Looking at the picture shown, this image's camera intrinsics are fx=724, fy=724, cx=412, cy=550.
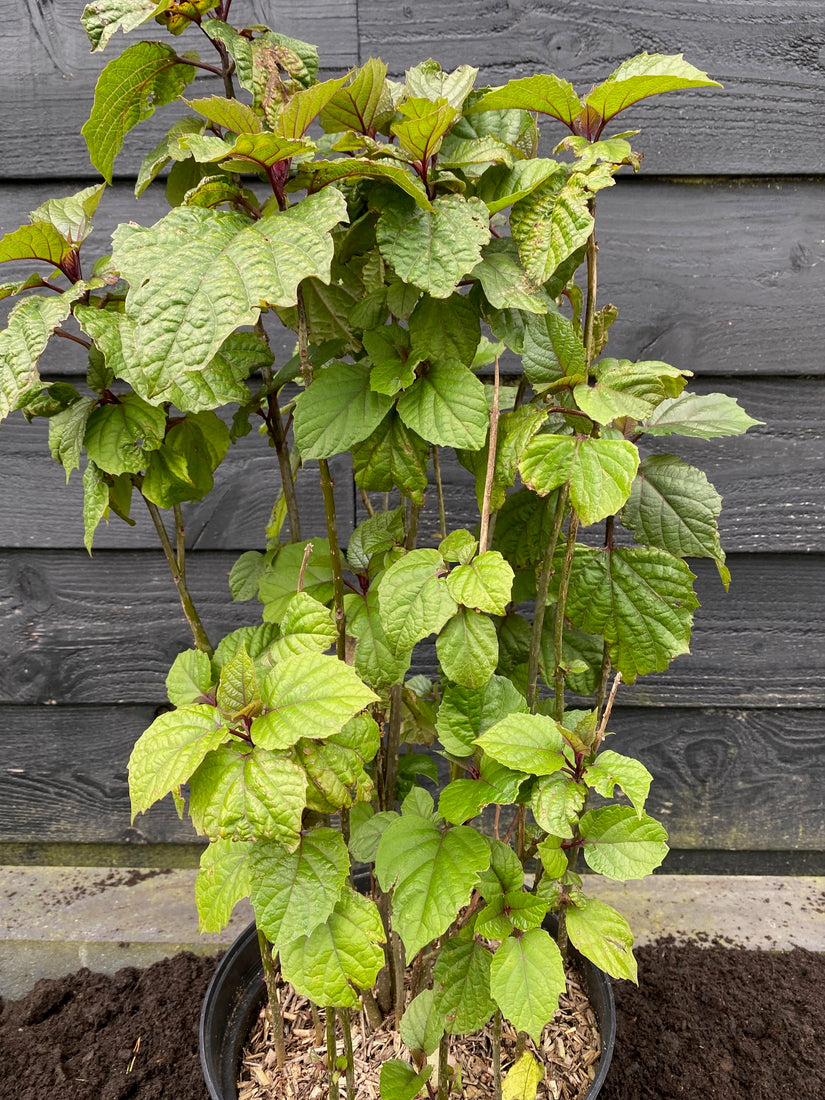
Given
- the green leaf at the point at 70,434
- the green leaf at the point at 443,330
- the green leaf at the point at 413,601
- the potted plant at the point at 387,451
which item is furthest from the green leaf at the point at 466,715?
the green leaf at the point at 70,434

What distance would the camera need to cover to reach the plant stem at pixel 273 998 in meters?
0.92

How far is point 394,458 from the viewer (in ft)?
2.51

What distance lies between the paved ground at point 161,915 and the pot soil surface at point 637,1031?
0.07m

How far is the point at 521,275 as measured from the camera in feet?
2.30

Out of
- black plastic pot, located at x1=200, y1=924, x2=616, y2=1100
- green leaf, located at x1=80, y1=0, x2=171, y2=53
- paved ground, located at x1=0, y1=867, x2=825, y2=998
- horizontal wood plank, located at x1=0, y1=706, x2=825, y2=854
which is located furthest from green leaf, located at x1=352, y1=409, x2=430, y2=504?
paved ground, located at x1=0, y1=867, x2=825, y2=998

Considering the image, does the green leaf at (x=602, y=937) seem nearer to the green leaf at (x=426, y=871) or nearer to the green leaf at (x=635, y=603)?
the green leaf at (x=426, y=871)

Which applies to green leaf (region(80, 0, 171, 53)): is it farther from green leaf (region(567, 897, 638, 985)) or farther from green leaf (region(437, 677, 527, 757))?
green leaf (region(567, 897, 638, 985))

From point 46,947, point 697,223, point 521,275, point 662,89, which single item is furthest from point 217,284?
point 46,947

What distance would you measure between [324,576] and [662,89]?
59 cm

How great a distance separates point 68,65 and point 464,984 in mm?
1530

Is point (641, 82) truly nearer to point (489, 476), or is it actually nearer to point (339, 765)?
point (489, 476)

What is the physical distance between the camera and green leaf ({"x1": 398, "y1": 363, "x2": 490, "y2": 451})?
2.30 ft

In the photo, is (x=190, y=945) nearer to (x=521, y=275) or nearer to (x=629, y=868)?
(x=629, y=868)

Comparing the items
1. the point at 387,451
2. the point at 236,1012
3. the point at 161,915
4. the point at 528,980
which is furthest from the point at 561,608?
the point at 161,915
